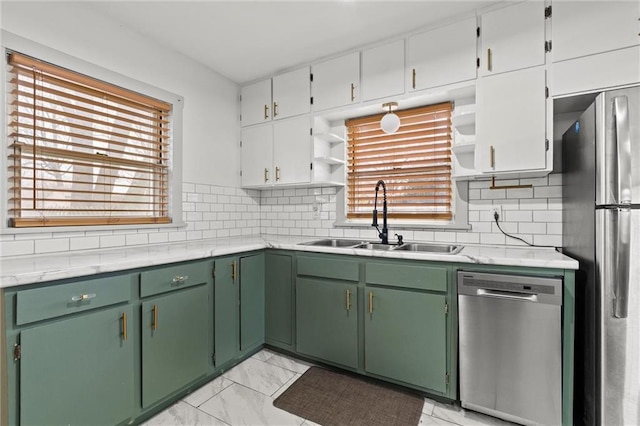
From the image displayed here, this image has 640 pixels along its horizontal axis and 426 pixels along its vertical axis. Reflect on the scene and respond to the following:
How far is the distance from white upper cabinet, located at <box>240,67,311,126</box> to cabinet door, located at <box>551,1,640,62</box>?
1.85 metres

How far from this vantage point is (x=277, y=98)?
10.1 ft

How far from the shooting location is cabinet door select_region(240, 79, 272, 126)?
3.15 meters

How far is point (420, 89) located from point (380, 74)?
37cm

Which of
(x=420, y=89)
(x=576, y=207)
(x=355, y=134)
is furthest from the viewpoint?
(x=355, y=134)

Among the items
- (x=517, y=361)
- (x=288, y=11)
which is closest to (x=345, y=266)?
(x=517, y=361)

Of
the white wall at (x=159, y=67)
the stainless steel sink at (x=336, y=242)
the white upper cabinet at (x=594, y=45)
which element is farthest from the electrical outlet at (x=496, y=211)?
the white wall at (x=159, y=67)

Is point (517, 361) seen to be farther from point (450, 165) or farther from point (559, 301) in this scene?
point (450, 165)

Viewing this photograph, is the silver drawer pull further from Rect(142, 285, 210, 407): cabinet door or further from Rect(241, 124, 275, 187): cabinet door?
Rect(241, 124, 275, 187): cabinet door

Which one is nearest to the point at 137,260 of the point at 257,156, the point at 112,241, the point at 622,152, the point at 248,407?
the point at 112,241

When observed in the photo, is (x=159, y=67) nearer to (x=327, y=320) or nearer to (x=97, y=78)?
(x=97, y=78)

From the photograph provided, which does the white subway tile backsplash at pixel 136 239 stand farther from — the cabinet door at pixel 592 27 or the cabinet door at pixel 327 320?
the cabinet door at pixel 592 27

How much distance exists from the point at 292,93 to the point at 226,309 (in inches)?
79.3

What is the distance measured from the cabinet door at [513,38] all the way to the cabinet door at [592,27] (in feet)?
0.29

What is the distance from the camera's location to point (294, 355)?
8.62ft
